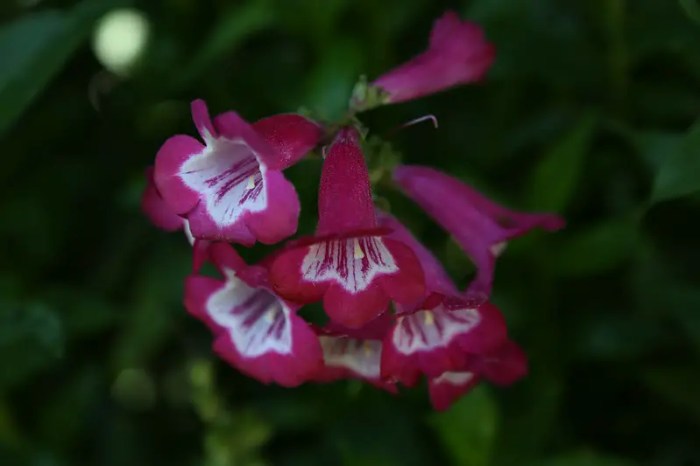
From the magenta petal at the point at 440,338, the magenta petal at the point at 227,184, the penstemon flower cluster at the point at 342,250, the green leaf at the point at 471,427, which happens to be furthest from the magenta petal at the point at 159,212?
the green leaf at the point at 471,427

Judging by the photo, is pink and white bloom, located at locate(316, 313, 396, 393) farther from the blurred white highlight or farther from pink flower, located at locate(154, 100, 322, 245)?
the blurred white highlight

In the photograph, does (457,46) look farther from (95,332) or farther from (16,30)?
(95,332)

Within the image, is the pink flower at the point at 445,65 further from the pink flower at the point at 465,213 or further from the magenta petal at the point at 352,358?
the magenta petal at the point at 352,358

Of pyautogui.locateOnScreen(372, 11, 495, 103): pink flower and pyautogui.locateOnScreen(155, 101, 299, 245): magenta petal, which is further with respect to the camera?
pyautogui.locateOnScreen(372, 11, 495, 103): pink flower

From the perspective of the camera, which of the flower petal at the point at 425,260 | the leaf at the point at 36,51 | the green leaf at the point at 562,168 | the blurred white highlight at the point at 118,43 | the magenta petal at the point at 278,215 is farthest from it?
the blurred white highlight at the point at 118,43

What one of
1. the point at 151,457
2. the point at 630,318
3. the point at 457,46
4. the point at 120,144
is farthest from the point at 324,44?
the point at 151,457

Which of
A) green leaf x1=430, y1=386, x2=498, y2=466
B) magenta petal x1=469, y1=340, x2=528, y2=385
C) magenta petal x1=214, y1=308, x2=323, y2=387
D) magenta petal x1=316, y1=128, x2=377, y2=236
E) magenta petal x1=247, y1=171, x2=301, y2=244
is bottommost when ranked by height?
green leaf x1=430, y1=386, x2=498, y2=466

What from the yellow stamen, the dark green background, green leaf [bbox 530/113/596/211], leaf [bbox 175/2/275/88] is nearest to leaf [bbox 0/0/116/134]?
the dark green background

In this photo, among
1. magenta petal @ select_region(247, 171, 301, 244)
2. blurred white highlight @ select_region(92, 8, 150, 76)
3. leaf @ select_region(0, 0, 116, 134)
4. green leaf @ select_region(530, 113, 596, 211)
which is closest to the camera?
magenta petal @ select_region(247, 171, 301, 244)
